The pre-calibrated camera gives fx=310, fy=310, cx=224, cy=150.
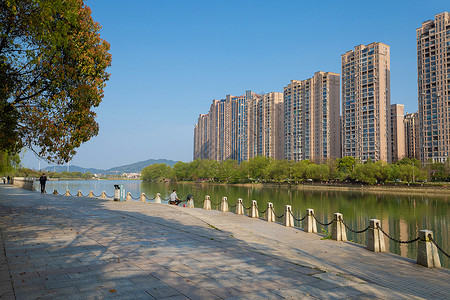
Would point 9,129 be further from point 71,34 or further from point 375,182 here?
point 375,182

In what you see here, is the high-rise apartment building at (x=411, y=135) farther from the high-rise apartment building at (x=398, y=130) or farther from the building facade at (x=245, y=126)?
the building facade at (x=245, y=126)

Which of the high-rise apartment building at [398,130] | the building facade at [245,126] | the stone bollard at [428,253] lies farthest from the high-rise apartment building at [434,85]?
the stone bollard at [428,253]

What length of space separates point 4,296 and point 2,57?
8519mm

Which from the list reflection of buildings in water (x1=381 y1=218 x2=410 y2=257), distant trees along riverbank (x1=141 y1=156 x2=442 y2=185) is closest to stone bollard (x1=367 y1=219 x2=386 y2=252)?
reflection of buildings in water (x1=381 y1=218 x2=410 y2=257)

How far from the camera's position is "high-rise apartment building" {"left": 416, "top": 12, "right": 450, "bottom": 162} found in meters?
97.1

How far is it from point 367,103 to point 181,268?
120 metres

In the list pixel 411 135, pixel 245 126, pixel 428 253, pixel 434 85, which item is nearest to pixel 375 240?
pixel 428 253

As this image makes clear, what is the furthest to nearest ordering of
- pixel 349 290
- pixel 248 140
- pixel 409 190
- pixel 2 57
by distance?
1. pixel 248 140
2. pixel 409 190
3. pixel 2 57
4. pixel 349 290

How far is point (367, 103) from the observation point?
372 feet

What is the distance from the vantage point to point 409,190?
67.6 m

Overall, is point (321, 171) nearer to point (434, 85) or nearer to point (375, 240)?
point (434, 85)

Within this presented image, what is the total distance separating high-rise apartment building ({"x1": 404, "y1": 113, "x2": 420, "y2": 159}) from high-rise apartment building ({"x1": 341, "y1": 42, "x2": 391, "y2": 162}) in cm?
3537

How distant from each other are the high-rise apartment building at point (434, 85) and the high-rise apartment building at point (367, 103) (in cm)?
1098

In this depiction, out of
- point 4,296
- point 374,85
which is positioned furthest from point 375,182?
point 4,296
